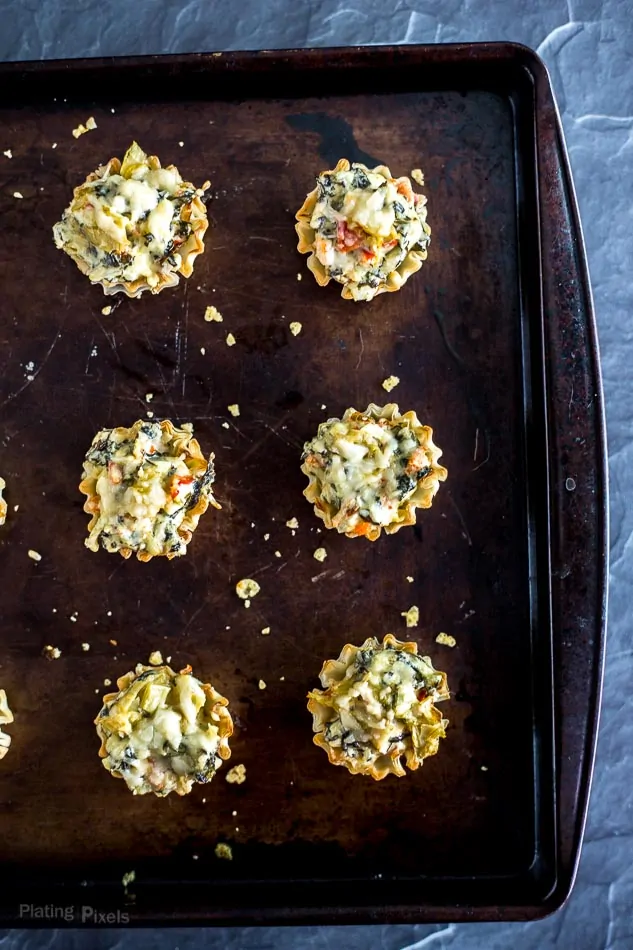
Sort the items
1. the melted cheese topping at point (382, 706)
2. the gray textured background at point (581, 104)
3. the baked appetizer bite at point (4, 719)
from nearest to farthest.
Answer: the melted cheese topping at point (382, 706)
the baked appetizer bite at point (4, 719)
the gray textured background at point (581, 104)

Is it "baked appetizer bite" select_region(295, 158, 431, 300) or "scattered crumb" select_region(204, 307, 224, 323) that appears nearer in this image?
"baked appetizer bite" select_region(295, 158, 431, 300)

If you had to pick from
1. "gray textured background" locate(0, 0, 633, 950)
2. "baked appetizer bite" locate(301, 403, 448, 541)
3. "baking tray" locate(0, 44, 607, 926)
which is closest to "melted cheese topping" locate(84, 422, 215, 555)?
"baking tray" locate(0, 44, 607, 926)

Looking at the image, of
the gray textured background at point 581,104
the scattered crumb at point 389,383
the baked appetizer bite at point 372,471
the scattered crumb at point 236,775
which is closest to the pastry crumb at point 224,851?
the scattered crumb at point 236,775

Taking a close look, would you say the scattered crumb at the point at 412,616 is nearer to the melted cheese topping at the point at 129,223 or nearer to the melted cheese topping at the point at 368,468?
the melted cheese topping at the point at 368,468

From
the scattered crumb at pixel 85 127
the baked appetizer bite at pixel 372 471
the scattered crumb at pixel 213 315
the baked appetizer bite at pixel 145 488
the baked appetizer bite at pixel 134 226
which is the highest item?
the scattered crumb at pixel 85 127

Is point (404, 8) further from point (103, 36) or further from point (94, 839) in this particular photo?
point (94, 839)

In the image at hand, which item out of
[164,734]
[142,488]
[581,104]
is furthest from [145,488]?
[581,104]

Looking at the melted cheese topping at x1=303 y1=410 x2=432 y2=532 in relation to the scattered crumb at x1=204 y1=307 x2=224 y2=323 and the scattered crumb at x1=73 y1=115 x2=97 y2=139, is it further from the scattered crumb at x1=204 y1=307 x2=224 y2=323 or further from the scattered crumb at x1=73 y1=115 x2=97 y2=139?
the scattered crumb at x1=73 y1=115 x2=97 y2=139
